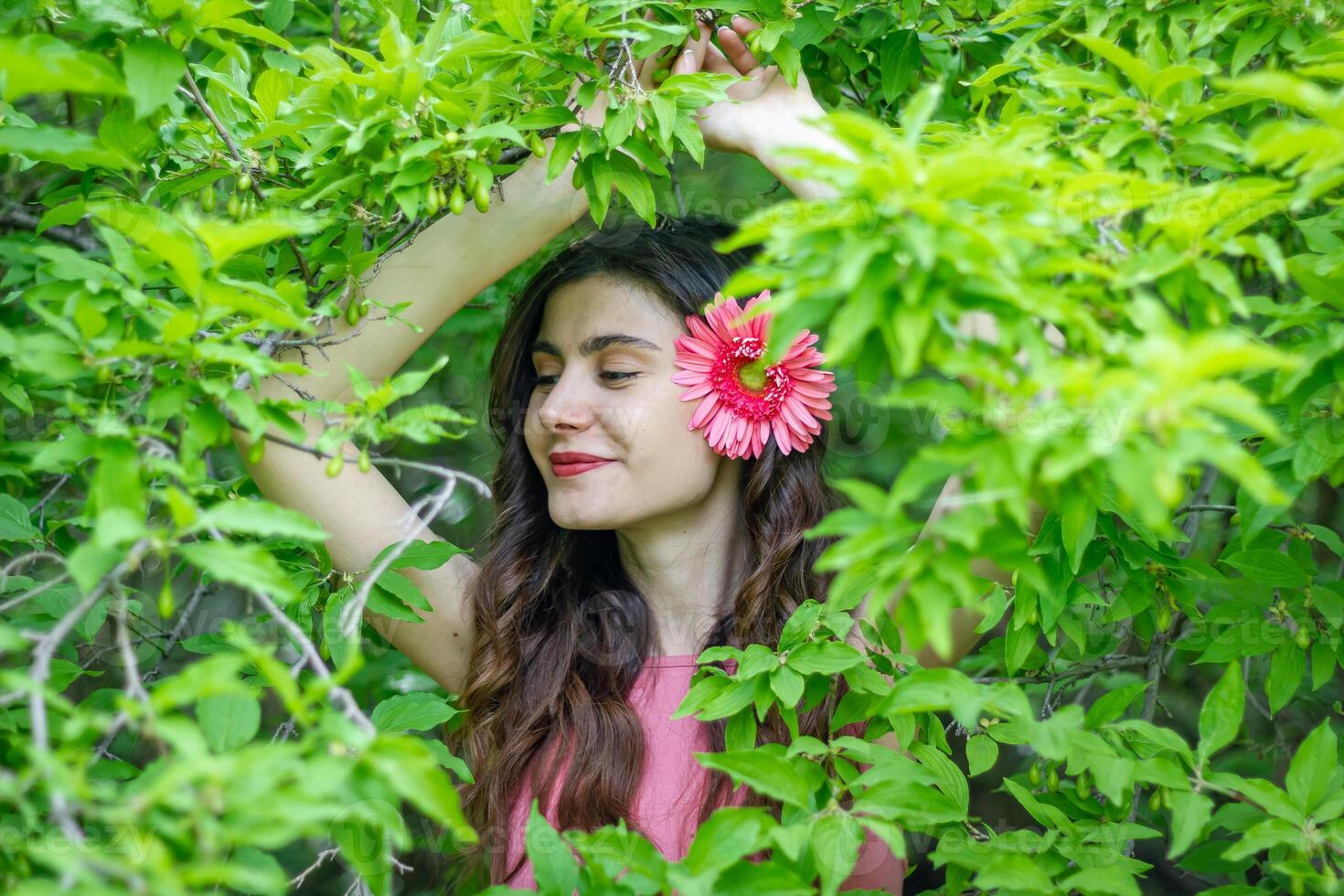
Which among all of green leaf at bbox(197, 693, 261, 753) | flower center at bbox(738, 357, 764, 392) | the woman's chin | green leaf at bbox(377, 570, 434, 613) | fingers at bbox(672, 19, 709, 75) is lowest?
green leaf at bbox(377, 570, 434, 613)

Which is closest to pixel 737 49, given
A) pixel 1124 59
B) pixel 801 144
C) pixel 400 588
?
pixel 801 144

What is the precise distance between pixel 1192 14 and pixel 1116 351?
110 centimetres

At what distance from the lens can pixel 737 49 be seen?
6.73 ft

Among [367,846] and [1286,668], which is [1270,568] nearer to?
[1286,668]

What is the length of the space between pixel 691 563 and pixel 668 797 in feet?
1.60

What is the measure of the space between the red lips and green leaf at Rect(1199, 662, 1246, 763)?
1.12 meters

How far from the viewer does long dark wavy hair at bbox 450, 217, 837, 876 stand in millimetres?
2146

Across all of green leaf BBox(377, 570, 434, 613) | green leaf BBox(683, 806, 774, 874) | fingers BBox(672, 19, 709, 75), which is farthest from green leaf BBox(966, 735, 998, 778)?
fingers BBox(672, 19, 709, 75)

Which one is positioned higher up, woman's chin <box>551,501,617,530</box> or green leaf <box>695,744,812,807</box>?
green leaf <box>695,744,812,807</box>

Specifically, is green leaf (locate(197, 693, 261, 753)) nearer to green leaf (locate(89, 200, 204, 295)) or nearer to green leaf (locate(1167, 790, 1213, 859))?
green leaf (locate(89, 200, 204, 295))

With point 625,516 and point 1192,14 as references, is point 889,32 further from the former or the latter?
point 625,516

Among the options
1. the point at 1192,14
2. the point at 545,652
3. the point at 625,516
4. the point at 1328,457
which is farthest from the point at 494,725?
the point at 1192,14

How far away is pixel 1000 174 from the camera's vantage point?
113 centimetres

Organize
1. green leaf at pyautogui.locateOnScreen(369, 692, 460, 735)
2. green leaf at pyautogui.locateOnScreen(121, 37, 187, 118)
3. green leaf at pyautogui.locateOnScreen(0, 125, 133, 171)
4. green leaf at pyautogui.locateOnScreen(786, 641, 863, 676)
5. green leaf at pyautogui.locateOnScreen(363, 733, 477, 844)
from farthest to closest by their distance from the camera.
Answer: green leaf at pyautogui.locateOnScreen(369, 692, 460, 735) → green leaf at pyautogui.locateOnScreen(786, 641, 863, 676) → green leaf at pyautogui.locateOnScreen(121, 37, 187, 118) → green leaf at pyautogui.locateOnScreen(0, 125, 133, 171) → green leaf at pyautogui.locateOnScreen(363, 733, 477, 844)
